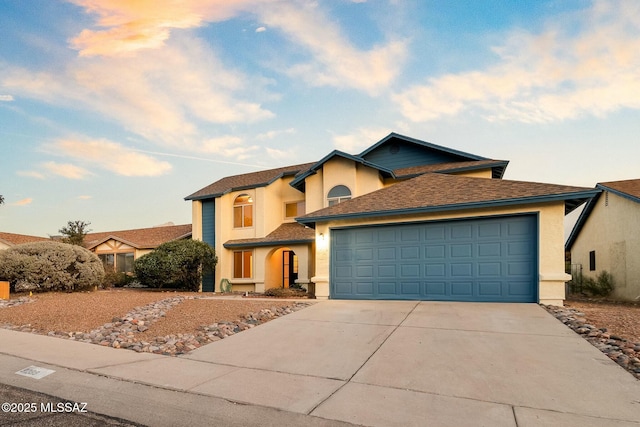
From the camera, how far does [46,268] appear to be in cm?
1462

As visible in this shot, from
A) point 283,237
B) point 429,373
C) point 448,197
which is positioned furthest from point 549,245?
point 283,237

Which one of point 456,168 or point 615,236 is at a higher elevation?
point 456,168

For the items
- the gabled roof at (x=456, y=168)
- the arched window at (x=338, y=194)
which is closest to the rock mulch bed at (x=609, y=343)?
the gabled roof at (x=456, y=168)

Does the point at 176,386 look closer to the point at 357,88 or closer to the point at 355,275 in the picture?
the point at 355,275

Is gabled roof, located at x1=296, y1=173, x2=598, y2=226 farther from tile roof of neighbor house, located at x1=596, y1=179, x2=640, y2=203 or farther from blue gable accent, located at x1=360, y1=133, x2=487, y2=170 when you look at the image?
tile roof of neighbor house, located at x1=596, y1=179, x2=640, y2=203

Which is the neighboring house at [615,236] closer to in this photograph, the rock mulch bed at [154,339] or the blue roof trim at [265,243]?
the rock mulch bed at [154,339]

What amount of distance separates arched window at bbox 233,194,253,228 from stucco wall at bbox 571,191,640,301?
1745 cm

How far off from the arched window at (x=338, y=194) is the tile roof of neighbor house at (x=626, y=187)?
11.1 m

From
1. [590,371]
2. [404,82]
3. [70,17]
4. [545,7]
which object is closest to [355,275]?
[590,371]

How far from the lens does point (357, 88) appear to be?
53.8 ft

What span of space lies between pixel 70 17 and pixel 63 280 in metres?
10.1

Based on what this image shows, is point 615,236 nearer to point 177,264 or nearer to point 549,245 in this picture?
point 549,245

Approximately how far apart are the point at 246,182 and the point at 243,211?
175 centimetres

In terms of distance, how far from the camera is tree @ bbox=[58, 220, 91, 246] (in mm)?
25797
